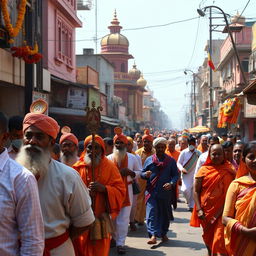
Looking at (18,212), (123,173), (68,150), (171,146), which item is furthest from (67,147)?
(171,146)

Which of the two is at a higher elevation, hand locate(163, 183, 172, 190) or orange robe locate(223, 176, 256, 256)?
orange robe locate(223, 176, 256, 256)

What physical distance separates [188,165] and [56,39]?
1248 centimetres

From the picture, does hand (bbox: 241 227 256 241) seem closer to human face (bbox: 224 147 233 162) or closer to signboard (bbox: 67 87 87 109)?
human face (bbox: 224 147 233 162)

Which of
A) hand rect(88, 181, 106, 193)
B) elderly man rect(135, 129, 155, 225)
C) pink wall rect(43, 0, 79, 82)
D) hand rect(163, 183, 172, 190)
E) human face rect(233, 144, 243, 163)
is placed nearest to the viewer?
hand rect(88, 181, 106, 193)

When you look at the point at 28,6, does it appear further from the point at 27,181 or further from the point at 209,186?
the point at 27,181

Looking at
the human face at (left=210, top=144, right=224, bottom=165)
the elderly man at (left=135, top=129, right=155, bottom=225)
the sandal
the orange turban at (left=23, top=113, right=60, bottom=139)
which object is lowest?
the sandal

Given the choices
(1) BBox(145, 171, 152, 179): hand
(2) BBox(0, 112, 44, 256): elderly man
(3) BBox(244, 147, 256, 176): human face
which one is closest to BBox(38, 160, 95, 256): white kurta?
(2) BBox(0, 112, 44, 256): elderly man

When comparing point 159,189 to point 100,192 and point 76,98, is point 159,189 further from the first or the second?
point 76,98

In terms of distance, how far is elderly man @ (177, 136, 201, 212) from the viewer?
39.4ft

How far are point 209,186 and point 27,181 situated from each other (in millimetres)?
4200

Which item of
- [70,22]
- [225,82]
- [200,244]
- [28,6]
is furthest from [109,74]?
[200,244]

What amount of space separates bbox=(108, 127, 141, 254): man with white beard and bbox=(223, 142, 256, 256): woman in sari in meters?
3.46

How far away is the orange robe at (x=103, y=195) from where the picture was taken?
17.0 ft

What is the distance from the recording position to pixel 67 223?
11.9ft
